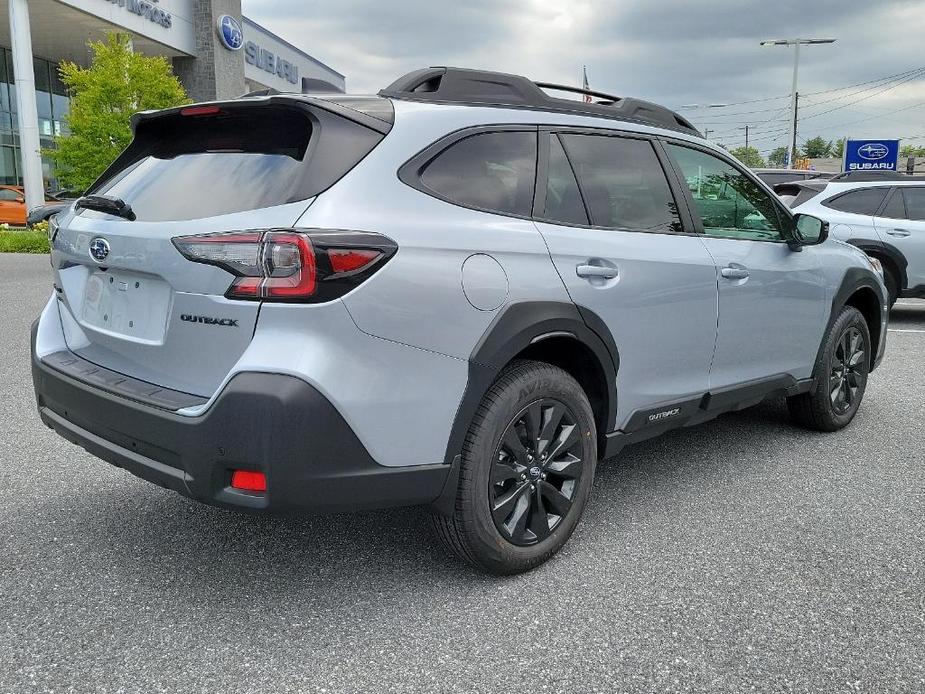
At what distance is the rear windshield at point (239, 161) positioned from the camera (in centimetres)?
258

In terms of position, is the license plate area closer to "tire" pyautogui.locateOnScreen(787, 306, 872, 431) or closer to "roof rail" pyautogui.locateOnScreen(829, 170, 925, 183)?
"tire" pyautogui.locateOnScreen(787, 306, 872, 431)

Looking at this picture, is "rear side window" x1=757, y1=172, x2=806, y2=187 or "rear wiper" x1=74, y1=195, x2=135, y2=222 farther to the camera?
"rear side window" x1=757, y1=172, x2=806, y2=187

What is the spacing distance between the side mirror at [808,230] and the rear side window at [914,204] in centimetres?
642

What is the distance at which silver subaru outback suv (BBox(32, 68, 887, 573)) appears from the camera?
2.43 metres

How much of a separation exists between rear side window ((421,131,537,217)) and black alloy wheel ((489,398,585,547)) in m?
0.76

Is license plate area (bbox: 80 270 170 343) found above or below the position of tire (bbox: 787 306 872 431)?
above

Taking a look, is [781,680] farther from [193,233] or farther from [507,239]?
[193,233]

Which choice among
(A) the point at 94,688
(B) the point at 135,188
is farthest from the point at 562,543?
(B) the point at 135,188

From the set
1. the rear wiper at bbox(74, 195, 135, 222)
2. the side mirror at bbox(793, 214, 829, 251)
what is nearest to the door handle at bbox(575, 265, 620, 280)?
the rear wiper at bbox(74, 195, 135, 222)

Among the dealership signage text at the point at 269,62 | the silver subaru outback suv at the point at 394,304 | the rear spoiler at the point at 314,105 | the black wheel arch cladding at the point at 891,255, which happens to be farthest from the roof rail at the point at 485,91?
the dealership signage text at the point at 269,62

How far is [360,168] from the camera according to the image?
2617mm

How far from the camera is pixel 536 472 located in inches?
121

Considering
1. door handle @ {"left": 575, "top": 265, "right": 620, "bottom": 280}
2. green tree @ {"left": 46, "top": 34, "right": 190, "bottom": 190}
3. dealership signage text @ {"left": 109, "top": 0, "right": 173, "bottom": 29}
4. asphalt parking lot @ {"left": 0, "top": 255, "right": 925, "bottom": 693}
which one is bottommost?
asphalt parking lot @ {"left": 0, "top": 255, "right": 925, "bottom": 693}

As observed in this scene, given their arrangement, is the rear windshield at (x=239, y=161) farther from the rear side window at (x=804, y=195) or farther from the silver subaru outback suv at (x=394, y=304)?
the rear side window at (x=804, y=195)
